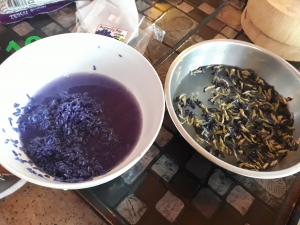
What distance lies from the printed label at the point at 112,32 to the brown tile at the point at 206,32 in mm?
235

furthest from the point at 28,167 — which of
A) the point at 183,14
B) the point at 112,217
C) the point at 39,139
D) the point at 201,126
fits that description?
the point at 183,14

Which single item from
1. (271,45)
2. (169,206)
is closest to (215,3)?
(271,45)

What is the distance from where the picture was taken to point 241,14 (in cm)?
97

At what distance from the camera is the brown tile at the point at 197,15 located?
3.02 ft

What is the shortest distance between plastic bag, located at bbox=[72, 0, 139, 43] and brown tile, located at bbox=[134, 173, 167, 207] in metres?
0.39

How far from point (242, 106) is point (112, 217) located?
16.0 inches

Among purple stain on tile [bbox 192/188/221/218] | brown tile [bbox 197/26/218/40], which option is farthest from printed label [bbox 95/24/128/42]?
purple stain on tile [bbox 192/188/221/218]

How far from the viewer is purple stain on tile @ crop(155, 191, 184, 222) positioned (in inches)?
22.1

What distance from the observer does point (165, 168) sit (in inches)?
24.3

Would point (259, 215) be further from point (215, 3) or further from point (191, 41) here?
point (215, 3)

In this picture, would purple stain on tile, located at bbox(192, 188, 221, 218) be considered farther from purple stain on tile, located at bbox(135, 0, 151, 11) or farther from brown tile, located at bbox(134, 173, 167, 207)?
purple stain on tile, located at bbox(135, 0, 151, 11)

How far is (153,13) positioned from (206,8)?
0.18 m

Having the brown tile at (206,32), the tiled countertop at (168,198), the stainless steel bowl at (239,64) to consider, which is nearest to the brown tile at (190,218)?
the tiled countertop at (168,198)

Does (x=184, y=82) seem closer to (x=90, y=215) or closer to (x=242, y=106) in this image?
(x=242, y=106)
